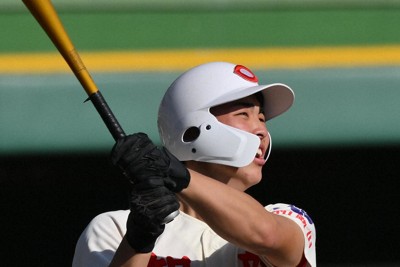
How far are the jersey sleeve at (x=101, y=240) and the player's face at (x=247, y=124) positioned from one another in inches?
11.2

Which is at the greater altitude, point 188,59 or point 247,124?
point 247,124

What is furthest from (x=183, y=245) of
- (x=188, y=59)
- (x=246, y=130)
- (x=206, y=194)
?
(x=188, y=59)

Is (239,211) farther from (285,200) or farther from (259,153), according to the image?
(285,200)

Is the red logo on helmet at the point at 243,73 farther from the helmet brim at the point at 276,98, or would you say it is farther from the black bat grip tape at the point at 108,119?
the black bat grip tape at the point at 108,119

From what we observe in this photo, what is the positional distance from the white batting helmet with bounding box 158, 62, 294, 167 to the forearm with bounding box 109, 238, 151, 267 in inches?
15.0

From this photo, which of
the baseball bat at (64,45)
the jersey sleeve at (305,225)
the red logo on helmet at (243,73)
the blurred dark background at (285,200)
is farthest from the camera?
the blurred dark background at (285,200)

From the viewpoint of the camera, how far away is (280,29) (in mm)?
4559

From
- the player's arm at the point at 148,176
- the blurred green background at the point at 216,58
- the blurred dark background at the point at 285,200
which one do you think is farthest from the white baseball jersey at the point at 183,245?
the blurred dark background at the point at 285,200

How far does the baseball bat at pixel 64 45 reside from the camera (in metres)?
2.26

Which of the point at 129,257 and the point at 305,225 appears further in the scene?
the point at 305,225

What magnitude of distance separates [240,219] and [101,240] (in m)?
0.46

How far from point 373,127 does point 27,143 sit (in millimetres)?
1350

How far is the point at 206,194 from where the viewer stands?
2.20 metres

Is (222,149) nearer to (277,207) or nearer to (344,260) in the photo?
(277,207)
